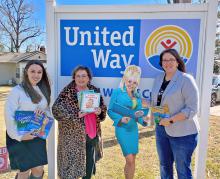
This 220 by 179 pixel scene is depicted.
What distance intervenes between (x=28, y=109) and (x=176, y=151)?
169cm

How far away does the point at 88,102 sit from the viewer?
3059mm

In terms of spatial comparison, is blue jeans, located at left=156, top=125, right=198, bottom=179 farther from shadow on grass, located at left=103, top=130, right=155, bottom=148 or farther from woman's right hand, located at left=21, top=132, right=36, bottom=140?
shadow on grass, located at left=103, top=130, right=155, bottom=148

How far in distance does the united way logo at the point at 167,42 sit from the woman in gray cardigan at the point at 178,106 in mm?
488

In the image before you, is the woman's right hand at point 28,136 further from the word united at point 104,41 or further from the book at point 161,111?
the book at point 161,111

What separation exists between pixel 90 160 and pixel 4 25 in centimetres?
4159

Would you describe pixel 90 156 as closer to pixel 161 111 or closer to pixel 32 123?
pixel 32 123

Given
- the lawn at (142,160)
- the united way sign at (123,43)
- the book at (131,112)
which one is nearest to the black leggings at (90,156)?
the book at (131,112)

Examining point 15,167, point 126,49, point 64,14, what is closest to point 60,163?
point 15,167

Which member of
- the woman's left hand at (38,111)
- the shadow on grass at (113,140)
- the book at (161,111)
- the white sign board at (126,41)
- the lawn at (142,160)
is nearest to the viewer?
the book at (161,111)

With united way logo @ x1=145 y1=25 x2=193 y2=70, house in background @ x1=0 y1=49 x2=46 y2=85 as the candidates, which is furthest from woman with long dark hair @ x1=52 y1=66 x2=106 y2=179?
house in background @ x1=0 y1=49 x2=46 y2=85

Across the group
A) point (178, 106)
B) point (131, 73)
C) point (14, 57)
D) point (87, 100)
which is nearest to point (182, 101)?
point (178, 106)

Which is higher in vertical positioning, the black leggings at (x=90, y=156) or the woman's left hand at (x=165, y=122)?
the woman's left hand at (x=165, y=122)

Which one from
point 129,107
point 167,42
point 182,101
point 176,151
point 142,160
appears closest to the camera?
point 182,101

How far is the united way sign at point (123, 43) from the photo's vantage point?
3420 millimetres
